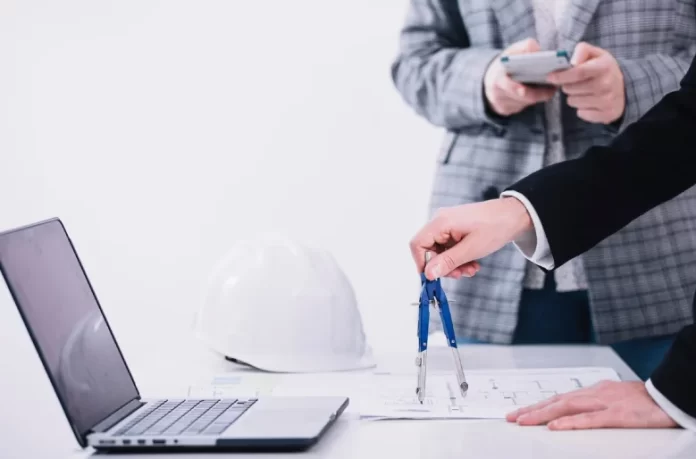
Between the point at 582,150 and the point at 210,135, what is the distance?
1.46 metres

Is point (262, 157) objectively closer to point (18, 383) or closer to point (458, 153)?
point (18, 383)

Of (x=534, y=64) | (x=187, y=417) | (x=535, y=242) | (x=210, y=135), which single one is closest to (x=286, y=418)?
(x=187, y=417)

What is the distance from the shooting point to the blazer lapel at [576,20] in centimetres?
142

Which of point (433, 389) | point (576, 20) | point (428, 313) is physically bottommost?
point (433, 389)

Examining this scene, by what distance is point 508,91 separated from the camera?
1399 mm

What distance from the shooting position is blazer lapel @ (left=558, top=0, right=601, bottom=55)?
1425mm

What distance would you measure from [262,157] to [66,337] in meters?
1.79

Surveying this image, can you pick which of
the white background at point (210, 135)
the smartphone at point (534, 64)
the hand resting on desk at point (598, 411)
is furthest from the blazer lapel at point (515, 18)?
the white background at point (210, 135)

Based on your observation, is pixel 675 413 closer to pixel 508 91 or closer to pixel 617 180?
pixel 617 180

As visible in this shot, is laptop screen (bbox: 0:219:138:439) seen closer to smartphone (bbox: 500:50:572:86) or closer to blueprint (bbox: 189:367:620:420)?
blueprint (bbox: 189:367:620:420)

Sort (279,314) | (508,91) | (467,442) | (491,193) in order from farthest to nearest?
(491,193) < (508,91) < (279,314) < (467,442)

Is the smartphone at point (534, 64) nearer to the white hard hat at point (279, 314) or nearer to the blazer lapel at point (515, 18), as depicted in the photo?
the blazer lapel at point (515, 18)

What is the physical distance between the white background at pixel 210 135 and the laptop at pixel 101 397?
166 centimetres

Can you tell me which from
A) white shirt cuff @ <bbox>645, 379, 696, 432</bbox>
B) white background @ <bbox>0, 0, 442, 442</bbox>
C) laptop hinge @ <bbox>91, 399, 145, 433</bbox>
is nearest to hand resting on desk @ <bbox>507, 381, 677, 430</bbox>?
white shirt cuff @ <bbox>645, 379, 696, 432</bbox>
